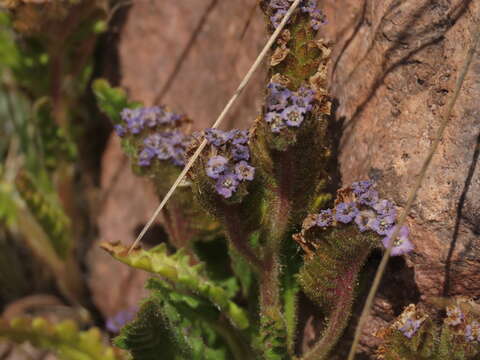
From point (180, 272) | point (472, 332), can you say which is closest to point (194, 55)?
point (180, 272)

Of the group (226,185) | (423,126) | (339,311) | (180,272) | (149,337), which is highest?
(423,126)

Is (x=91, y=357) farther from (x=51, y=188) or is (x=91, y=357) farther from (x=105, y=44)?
(x=105, y=44)

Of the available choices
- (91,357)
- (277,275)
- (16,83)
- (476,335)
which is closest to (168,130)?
(277,275)

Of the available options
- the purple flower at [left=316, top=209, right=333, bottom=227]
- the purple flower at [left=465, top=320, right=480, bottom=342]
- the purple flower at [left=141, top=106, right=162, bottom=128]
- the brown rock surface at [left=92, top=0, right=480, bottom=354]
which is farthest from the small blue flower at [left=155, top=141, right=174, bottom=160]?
the purple flower at [left=465, top=320, right=480, bottom=342]

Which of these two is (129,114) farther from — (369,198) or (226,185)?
(369,198)

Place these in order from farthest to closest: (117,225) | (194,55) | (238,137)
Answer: (117,225) < (194,55) < (238,137)

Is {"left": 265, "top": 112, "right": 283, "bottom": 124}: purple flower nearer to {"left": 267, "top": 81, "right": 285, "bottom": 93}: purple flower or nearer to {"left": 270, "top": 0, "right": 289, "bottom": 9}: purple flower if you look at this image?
{"left": 267, "top": 81, "right": 285, "bottom": 93}: purple flower
